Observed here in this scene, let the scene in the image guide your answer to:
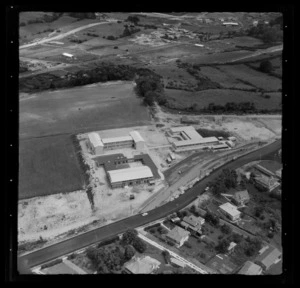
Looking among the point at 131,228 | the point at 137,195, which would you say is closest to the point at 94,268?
the point at 131,228

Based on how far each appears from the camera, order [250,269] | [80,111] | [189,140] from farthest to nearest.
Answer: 1. [80,111]
2. [189,140]
3. [250,269]

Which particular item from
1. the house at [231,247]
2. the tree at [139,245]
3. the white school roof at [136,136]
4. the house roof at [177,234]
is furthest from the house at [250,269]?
the white school roof at [136,136]

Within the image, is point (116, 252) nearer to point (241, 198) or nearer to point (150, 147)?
point (241, 198)

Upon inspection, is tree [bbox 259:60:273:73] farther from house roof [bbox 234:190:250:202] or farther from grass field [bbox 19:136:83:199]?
grass field [bbox 19:136:83:199]

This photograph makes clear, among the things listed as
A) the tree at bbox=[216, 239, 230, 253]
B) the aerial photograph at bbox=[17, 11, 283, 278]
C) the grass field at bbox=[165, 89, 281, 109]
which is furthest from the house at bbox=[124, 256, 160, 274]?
the grass field at bbox=[165, 89, 281, 109]

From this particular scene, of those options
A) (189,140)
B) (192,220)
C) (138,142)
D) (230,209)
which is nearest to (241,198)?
(230,209)
